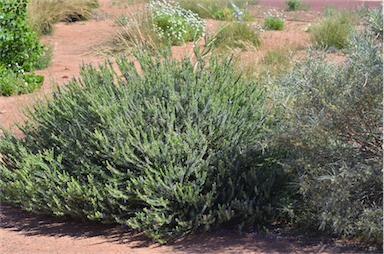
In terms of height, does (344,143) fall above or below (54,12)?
above

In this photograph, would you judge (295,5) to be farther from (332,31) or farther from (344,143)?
(344,143)

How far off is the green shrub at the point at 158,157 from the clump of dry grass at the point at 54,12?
25.1 feet

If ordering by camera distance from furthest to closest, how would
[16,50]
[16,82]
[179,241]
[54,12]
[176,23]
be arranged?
[54,12] < [176,23] < [16,50] < [16,82] < [179,241]

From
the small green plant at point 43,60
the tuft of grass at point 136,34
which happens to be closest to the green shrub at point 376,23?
the tuft of grass at point 136,34

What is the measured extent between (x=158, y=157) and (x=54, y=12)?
1034 cm

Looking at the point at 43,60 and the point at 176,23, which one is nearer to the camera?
the point at 43,60

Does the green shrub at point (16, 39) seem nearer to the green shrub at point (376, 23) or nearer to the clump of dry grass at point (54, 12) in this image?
the clump of dry grass at point (54, 12)

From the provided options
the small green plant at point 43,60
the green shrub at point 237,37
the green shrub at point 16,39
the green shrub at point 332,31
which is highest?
the green shrub at point 16,39

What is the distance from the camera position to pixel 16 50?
1019cm

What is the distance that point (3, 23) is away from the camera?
32.1ft

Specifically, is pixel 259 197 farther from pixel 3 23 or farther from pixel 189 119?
pixel 3 23

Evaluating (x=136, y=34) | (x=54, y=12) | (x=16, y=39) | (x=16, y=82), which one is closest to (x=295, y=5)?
(x=54, y=12)

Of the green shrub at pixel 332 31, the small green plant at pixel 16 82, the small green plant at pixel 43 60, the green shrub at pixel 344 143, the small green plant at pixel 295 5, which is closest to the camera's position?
the green shrub at pixel 344 143

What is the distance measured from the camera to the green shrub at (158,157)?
4812 mm
